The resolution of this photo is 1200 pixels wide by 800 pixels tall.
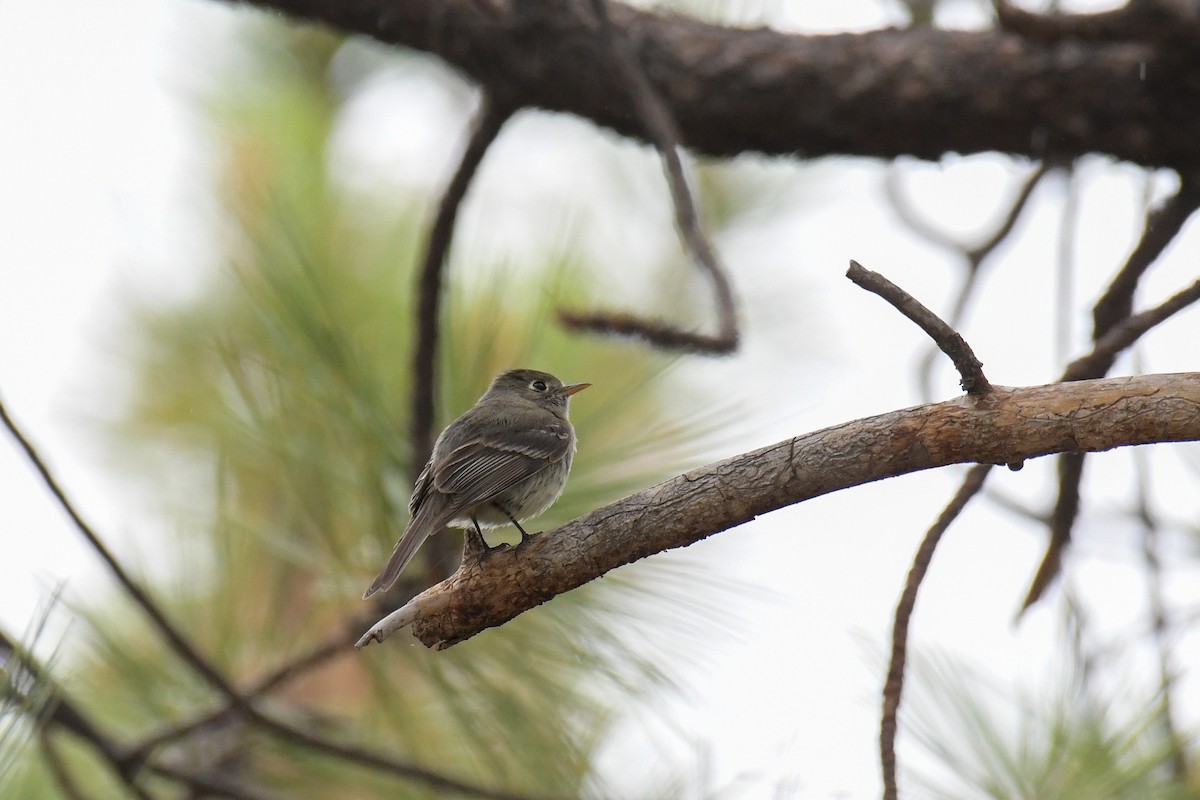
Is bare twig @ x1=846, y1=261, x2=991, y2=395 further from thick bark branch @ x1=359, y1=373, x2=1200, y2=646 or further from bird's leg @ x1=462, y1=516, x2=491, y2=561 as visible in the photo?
bird's leg @ x1=462, y1=516, x2=491, y2=561

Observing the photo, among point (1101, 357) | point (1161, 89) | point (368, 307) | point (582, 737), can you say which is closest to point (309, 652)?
point (582, 737)

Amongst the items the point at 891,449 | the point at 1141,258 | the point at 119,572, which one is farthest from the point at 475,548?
the point at 1141,258

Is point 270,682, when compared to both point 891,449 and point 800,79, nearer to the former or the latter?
point 891,449

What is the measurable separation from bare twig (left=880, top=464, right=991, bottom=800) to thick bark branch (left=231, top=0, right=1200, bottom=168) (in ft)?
3.16

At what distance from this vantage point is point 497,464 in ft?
10.5

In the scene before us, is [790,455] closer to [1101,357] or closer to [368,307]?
[1101,357]

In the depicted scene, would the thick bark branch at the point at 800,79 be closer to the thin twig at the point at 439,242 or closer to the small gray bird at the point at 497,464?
the thin twig at the point at 439,242

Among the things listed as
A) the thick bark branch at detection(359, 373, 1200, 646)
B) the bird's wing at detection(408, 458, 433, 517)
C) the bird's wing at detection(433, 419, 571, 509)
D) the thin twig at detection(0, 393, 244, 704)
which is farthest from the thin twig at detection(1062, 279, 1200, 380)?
the thin twig at detection(0, 393, 244, 704)

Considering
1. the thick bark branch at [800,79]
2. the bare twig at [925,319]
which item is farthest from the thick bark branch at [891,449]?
the thick bark branch at [800,79]

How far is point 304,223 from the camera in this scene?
395 centimetres

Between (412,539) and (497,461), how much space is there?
0.42 meters

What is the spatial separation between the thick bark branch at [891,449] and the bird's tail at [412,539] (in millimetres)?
751

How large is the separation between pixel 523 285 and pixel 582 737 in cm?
153

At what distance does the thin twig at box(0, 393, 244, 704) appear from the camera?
221 centimetres
